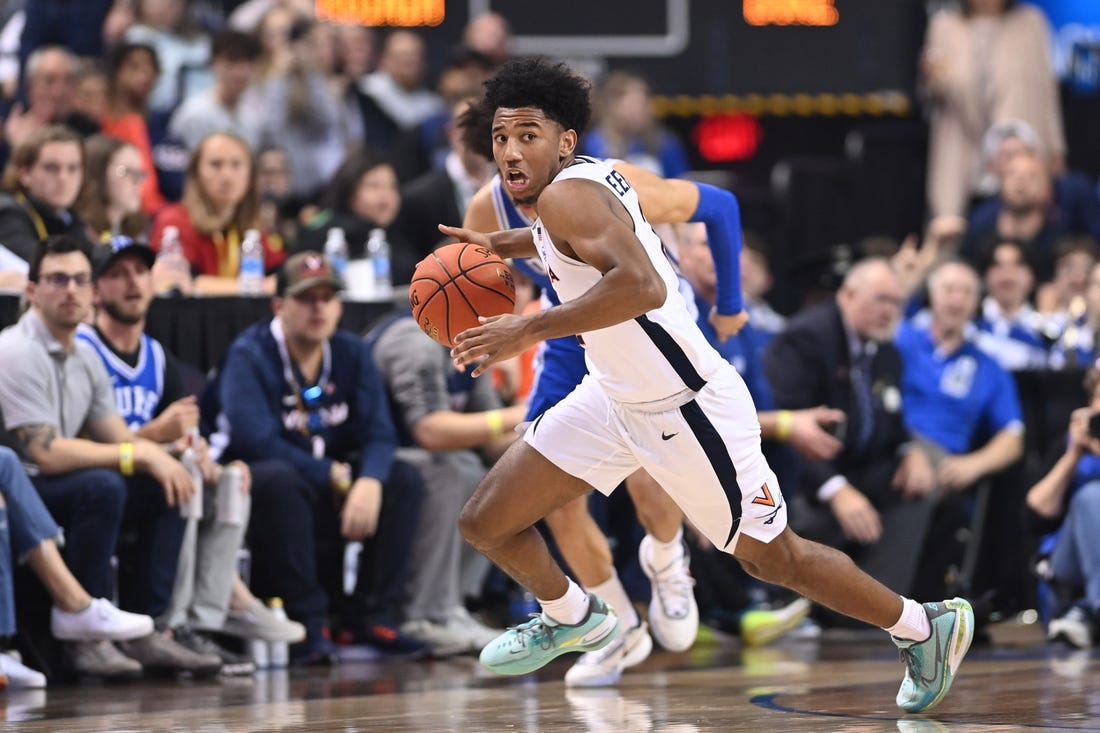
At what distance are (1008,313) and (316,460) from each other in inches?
Answer: 204

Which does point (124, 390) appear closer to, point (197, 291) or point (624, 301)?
point (197, 291)

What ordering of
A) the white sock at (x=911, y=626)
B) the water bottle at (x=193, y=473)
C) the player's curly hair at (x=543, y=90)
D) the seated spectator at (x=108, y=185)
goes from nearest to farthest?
1. the player's curly hair at (x=543, y=90)
2. the white sock at (x=911, y=626)
3. the water bottle at (x=193, y=473)
4. the seated spectator at (x=108, y=185)

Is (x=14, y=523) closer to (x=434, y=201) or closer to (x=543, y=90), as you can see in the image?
(x=543, y=90)

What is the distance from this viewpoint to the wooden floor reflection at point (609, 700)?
560cm

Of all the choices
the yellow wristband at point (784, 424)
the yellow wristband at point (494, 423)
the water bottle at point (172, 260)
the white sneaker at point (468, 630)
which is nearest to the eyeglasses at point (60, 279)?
the water bottle at point (172, 260)

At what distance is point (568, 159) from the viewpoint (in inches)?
218

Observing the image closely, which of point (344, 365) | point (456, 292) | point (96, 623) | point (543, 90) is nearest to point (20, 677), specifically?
point (96, 623)

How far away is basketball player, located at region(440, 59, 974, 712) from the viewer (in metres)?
5.30

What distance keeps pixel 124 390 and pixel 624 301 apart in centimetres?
343

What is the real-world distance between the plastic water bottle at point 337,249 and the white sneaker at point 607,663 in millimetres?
2938

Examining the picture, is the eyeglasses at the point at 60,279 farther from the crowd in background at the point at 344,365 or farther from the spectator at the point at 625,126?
the spectator at the point at 625,126

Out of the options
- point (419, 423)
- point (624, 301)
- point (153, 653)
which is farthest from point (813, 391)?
point (624, 301)

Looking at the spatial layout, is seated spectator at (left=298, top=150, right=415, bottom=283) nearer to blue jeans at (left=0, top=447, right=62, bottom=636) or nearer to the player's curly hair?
blue jeans at (left=0, top=447, right=62, bottom=636)

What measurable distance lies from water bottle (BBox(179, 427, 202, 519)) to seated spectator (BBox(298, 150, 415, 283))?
252cm
